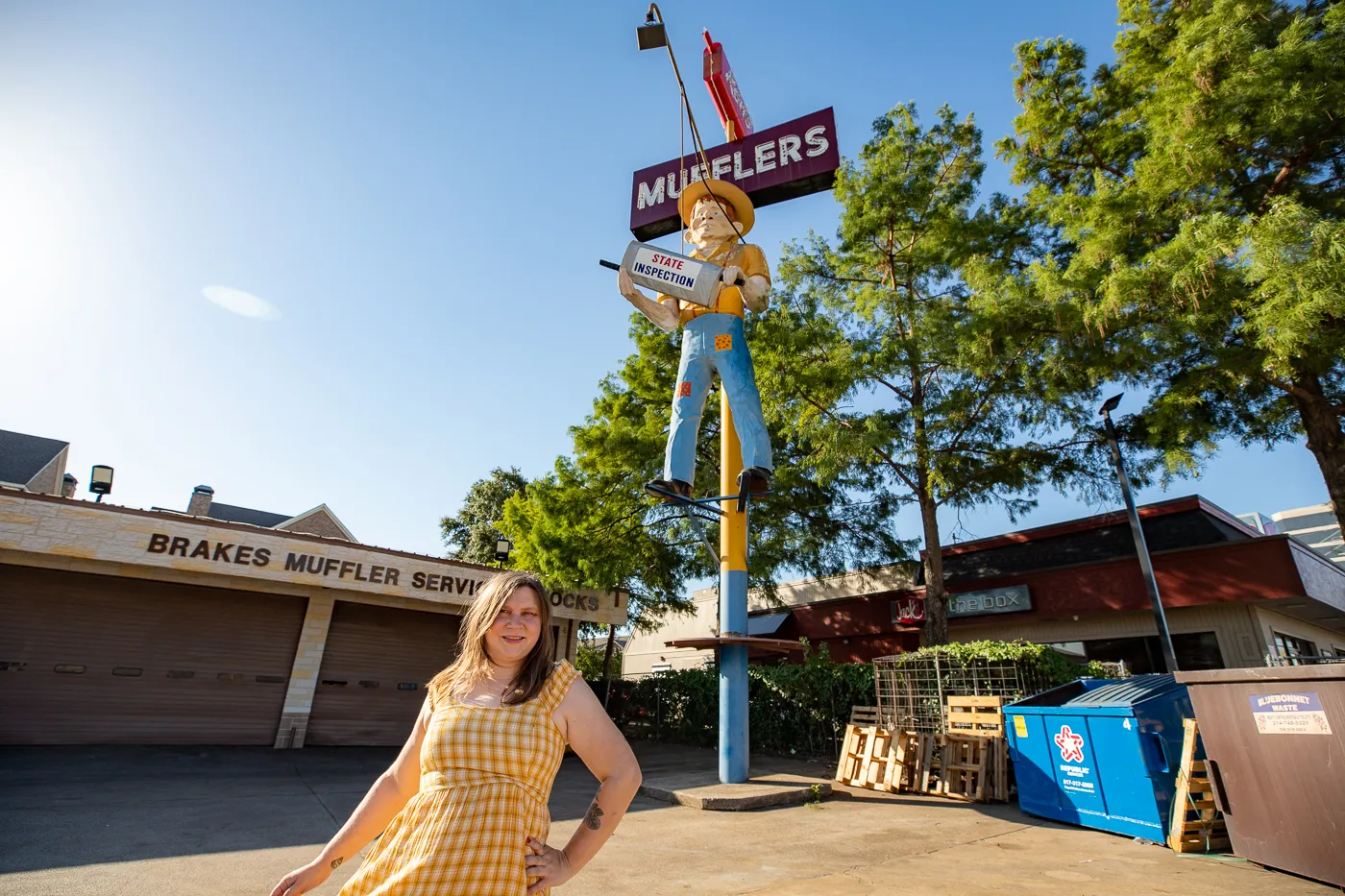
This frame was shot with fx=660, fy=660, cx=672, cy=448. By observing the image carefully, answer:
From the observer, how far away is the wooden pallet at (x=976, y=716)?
31.8ft

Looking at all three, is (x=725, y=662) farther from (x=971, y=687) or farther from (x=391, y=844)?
(x=391, y=844)

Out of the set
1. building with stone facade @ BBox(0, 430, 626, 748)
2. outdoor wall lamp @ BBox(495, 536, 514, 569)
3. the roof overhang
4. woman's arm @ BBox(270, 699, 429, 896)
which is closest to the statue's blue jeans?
the roof overhang

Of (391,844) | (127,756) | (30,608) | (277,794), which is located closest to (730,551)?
(277,794)

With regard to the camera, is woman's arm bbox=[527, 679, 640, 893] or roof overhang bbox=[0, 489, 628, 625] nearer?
woman's arm bbox=[527, 679, 640, 893]

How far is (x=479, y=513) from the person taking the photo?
36.1 metres

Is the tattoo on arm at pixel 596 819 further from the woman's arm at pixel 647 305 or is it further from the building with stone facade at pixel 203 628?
the building with stone facade at pixel 203 628

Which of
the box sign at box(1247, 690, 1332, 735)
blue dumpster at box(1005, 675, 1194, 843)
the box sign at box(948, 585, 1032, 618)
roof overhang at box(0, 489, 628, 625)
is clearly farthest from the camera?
the box sign at box(948, 585, 1032, 618)

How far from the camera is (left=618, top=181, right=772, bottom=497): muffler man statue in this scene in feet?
28.7

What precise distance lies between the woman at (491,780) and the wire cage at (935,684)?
31.8 ft

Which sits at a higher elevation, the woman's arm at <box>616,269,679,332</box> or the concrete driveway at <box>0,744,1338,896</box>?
the woman's arm at <box>616,269,679,332</box>

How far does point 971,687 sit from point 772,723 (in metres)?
5.26

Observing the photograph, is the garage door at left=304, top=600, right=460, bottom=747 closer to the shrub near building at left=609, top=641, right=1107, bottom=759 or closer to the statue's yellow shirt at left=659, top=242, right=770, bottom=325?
the shrub near building at left=609, top=641, right=1107, bottom=759

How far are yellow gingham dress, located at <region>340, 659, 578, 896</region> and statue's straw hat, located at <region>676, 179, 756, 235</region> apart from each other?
9501mm

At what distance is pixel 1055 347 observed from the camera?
466 inches
